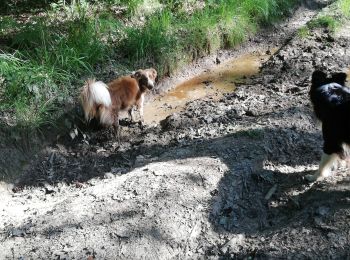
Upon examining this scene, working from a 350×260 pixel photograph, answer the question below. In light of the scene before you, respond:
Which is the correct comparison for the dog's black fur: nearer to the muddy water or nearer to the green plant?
the muddy water

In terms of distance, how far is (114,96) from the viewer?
5.28 m

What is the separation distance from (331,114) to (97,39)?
372 centimetres

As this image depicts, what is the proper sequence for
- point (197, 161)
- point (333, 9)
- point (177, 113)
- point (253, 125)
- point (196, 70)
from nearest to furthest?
1. point (197, 161)
2. point (253, 125)
3. point (177, 113)
4. point (196, 70)
5. point (333, 9)

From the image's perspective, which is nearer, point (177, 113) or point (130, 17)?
point (177, 113)

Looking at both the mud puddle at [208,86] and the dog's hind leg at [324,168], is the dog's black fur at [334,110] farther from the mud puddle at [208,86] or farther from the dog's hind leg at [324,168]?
the mud puddle at [208,86]

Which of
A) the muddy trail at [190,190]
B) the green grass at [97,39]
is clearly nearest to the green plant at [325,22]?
the green grass at [97,39]

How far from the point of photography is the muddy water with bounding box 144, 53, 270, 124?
6219mm

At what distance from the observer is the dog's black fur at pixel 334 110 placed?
151 inches

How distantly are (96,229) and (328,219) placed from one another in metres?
1.97

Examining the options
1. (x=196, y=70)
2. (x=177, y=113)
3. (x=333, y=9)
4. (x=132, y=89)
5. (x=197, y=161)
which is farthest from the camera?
(x=333, y=9)

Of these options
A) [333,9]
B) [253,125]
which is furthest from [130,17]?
[333,9]

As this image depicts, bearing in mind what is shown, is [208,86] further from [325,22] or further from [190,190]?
[190,190]

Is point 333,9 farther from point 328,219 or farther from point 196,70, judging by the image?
point 328,219

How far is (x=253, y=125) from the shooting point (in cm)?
506
